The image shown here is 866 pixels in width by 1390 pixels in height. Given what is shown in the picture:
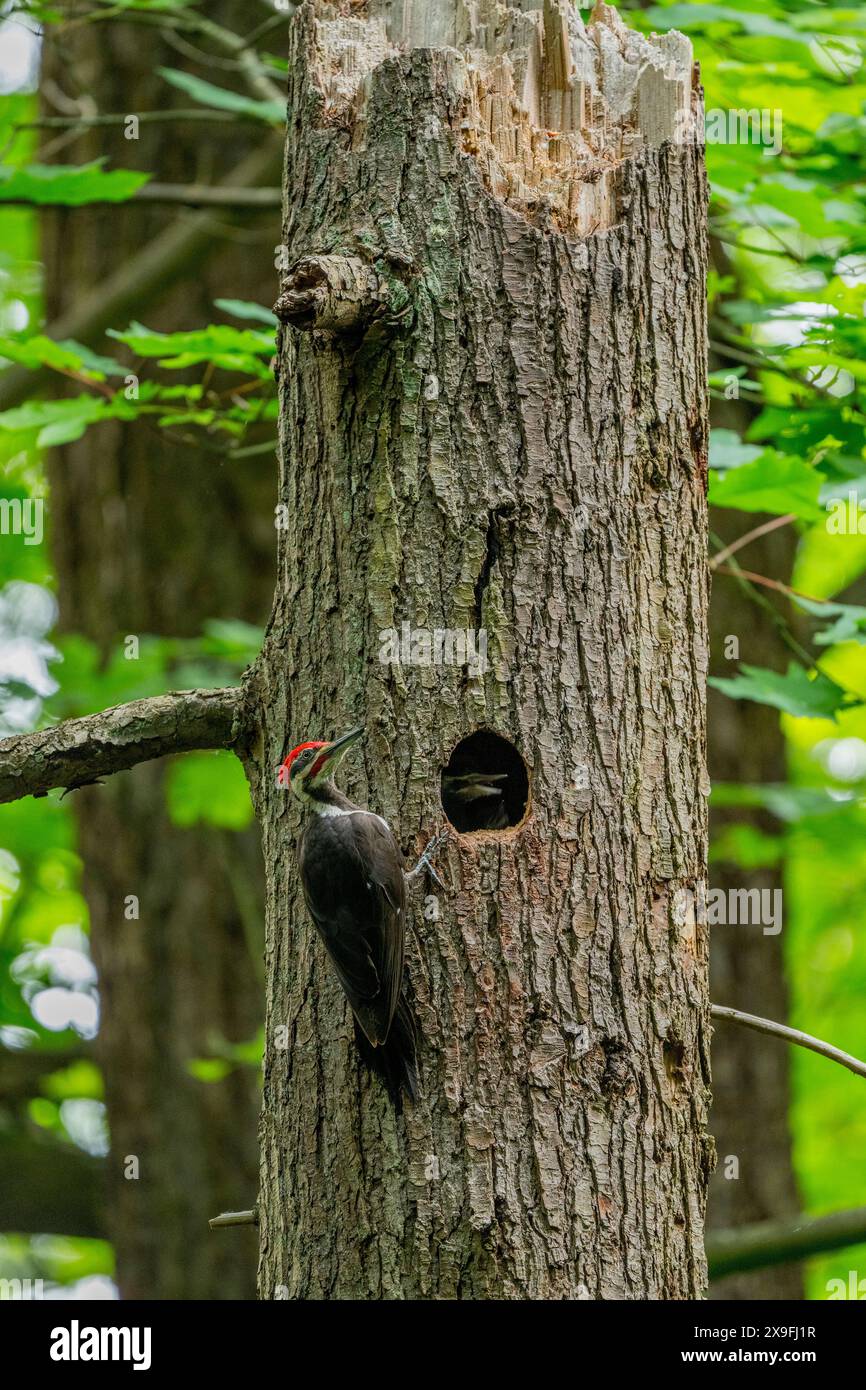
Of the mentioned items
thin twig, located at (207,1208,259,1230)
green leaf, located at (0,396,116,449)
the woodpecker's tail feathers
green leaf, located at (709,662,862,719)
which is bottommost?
thin twig, located at (207,1208,259,1230)

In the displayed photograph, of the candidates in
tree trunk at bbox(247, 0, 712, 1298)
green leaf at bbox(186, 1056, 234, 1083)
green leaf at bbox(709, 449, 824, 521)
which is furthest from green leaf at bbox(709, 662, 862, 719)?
green leaf at bbox(186, 1056, 234, 1083)

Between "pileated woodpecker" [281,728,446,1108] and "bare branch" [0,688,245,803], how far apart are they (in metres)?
0.41

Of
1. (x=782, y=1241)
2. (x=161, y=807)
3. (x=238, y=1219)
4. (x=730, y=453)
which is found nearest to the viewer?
(x=238, y=1219)

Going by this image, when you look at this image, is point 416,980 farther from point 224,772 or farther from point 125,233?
point 125,233

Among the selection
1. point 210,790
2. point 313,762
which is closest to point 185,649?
point 210,790

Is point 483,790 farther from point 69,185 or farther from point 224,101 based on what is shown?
point 224,101

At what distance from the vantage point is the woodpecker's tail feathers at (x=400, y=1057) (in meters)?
2.54

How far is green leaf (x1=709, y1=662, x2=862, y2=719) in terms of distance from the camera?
3.93 meters

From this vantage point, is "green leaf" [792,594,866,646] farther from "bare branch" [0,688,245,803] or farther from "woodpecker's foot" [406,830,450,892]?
"bare branch" [0,688,245,803]

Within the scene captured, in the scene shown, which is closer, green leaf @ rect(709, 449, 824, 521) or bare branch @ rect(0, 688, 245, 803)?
bare branch @ rect(0, 688, 245, 803)

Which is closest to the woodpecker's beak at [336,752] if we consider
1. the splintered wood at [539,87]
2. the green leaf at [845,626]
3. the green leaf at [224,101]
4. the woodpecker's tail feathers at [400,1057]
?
the woodpecker's tail feathers at [400,1057]

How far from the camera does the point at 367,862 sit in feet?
8.39

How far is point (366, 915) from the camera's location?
2547mm

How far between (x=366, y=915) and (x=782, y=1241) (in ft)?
8.09
